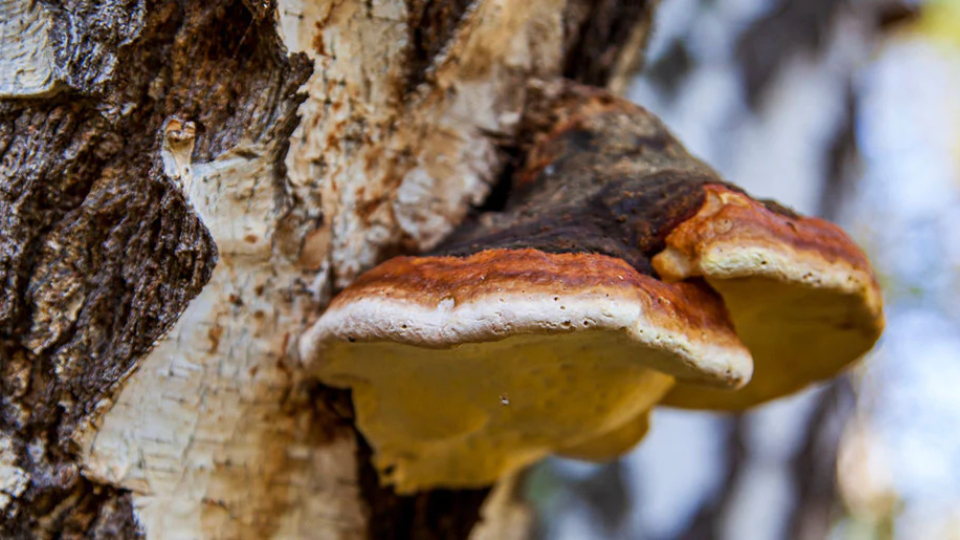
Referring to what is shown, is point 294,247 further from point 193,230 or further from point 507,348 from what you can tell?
point 507,348

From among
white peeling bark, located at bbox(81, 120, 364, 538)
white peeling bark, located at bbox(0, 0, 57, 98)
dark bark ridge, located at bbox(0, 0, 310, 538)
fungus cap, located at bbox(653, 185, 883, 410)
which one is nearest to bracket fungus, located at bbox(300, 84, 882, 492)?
fungus cap, located at bbox(653, 185, 883, 410)

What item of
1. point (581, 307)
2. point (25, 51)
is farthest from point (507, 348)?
point (25, 51)

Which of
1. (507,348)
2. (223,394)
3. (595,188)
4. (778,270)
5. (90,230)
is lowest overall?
(223,394)

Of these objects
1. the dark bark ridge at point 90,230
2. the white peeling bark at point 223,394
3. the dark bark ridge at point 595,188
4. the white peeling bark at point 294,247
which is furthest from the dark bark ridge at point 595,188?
the dark bark ridge at point 90,230

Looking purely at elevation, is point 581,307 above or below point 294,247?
above

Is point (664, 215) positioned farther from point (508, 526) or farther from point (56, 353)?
point (508, 526)

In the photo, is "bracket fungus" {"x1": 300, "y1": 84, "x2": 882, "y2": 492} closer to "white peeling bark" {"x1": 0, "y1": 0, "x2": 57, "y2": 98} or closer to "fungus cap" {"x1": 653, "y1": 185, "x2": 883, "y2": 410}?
"fungus cap" {"x1": 653, "y1": 185, "x2": 883, "y2": 410}
